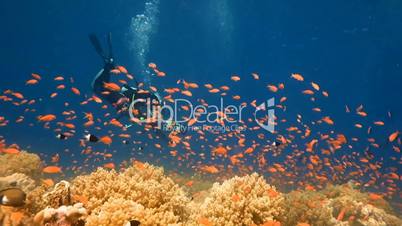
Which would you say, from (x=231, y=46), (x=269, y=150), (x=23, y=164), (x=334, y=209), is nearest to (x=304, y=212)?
(x=334, y=209)

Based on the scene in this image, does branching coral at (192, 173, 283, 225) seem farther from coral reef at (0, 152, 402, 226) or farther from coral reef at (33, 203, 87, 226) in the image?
coral reef at (33, 203, 87, 226)

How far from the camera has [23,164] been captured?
1057cm

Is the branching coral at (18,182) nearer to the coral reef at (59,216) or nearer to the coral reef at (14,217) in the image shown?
the coral reef at (14,217)

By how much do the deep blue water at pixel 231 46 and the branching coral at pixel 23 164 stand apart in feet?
125

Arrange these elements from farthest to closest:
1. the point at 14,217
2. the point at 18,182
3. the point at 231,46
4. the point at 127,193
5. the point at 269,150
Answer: the point at 231,46
the point at 269,150
the point at 18,182
the point at 127,193
the point at 14,217

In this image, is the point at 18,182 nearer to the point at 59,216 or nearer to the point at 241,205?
the point at 59,216

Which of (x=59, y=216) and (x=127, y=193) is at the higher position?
(x=127, y=193)

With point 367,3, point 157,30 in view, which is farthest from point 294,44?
point 157,30

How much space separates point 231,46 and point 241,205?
70.2 m

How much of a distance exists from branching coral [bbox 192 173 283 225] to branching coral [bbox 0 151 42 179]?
7.24m

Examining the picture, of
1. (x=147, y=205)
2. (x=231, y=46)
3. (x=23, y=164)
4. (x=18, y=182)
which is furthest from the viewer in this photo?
(x=231, y=46)

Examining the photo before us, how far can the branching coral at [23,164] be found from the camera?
33.6 ft

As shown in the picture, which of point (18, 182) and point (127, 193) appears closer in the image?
point (127, 193)

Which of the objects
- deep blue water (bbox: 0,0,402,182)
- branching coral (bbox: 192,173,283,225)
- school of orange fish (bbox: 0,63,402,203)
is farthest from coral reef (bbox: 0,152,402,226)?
deep blue water (bbox: 0,0,402,182)
